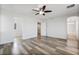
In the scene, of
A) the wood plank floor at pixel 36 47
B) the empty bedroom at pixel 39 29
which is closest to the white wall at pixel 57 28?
the empty bedroom at pixel 39 29

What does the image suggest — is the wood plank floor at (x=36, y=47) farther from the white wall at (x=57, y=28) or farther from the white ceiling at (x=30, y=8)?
the white ceiling at (x=30, y=8)

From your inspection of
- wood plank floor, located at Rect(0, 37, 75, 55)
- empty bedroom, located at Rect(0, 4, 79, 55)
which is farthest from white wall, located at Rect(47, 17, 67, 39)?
wood plank floor, located at Rect(0, 37, 75, 55)

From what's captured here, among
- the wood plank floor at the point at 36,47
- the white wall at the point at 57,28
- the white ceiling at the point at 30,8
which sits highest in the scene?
the white ceiling at the point at 30,8

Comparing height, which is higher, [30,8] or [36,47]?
[30,8]

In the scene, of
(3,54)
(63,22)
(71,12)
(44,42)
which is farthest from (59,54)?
(3,54)

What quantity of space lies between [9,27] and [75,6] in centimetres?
109

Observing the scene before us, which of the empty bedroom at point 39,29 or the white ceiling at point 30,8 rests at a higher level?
the white ceiling at point 30,8

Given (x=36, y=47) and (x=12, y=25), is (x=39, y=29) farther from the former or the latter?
(x=12, y=25)

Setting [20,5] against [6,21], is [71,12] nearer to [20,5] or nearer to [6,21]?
[20,5]

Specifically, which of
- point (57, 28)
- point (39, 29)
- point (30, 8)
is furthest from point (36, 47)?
point (30, 8)

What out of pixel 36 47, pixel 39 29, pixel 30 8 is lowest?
pixel 36 47

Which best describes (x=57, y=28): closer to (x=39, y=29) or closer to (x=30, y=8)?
(x=39, y=29)

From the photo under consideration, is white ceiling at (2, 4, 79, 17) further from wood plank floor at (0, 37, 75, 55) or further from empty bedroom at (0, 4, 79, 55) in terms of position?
wood plank floor at (0, 37, 75, 55)

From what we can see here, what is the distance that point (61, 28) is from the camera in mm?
1934
